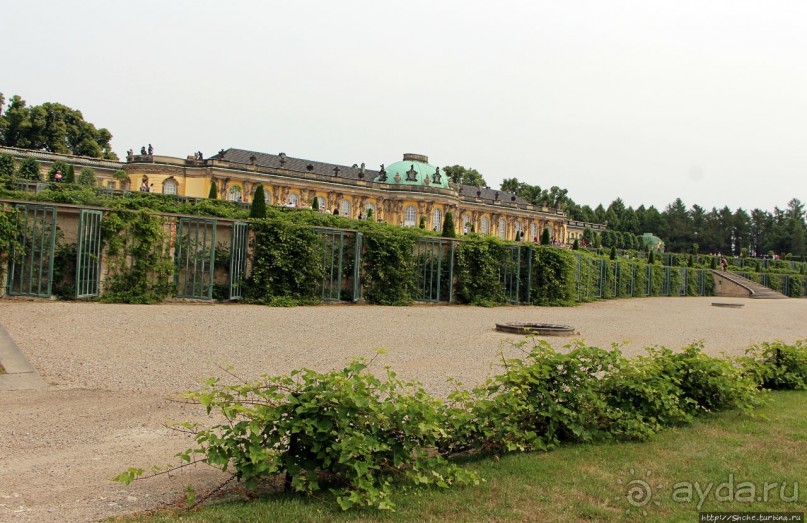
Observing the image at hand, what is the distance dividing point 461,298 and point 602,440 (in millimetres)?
15536

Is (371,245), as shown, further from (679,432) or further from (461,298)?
(679,432)

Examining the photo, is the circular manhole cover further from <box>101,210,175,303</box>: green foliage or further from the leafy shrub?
the leafy shrub

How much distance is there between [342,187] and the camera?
3118 inches

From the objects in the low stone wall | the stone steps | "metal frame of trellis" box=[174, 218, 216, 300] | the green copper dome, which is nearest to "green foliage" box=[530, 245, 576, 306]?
"metal frame of trellis" box=[174, 218, 216, 300]

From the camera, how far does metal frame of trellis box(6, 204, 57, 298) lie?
46.6 feet

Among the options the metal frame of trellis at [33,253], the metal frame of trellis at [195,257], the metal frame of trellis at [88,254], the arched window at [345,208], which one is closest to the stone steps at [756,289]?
the metal frame of trellis at [195,257]

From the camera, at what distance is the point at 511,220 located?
94.8 m

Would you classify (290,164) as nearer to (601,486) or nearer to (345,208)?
(345,208)

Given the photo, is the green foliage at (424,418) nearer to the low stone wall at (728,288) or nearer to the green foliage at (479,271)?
the green foliage at (479,271)

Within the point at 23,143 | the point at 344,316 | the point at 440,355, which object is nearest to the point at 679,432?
the point at 440,355

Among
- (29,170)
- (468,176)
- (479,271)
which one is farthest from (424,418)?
(468,176)

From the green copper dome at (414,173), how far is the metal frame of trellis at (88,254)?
231 ft

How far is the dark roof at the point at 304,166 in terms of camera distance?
74812 millimetres

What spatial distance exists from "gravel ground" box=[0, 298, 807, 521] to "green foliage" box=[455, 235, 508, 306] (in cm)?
160
